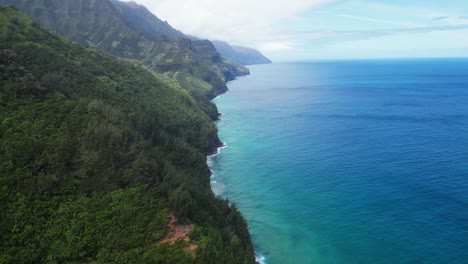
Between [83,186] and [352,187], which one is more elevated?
[83,186]

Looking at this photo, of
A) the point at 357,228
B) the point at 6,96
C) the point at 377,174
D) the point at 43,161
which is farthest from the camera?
the point at 377,174

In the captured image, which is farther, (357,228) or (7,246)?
(357,228)

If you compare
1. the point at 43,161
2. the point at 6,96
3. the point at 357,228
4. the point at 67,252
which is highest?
the point at 6,96

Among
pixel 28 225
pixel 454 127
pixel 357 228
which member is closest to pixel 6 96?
pixel 28 225

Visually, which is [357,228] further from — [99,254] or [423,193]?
[99,254]

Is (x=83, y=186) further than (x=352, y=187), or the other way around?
(x=352, y=187)

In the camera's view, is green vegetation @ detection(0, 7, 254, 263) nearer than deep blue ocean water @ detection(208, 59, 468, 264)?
Yes

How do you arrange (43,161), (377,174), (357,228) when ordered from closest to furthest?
(43,161), (357,228), (377,174)

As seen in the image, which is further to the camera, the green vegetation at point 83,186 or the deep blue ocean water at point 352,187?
the deep blue ocean water at point 352,187
